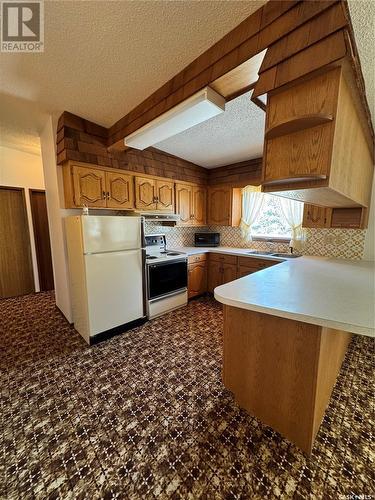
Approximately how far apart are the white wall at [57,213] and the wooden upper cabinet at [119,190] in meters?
0.55

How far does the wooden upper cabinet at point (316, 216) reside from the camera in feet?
8.58

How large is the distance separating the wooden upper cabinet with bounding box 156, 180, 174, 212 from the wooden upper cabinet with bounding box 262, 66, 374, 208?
221cm

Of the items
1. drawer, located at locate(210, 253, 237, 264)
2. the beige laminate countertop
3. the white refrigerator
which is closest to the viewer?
the beige laminate countertop

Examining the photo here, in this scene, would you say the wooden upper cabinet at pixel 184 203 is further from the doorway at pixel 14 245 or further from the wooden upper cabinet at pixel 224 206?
the doorway at pixel 14 245

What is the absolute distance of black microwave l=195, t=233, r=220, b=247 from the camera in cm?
428

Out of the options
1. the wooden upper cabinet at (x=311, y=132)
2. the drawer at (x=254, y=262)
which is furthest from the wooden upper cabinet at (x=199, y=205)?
the wooden upper cabinet at (x=311, y=132)

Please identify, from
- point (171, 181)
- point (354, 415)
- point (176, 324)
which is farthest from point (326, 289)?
point (171, 181)

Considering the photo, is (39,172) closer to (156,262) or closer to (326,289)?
(156,262)

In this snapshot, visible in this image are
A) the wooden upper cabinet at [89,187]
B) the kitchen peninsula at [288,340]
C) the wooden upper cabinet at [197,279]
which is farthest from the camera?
the wooden upper cabinet at [197,279]

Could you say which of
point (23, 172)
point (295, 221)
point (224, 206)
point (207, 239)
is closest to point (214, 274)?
point (207, 239)

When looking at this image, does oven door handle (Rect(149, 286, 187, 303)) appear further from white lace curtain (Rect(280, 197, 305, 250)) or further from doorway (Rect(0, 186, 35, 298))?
doorway (Rect(0, 186, 35, 298))

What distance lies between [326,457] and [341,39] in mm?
2299

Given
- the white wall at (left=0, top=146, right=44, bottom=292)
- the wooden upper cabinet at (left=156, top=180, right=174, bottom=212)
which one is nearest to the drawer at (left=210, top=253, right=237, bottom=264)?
the wooden upper cabinet at (left=156, top=180, right=174, bottom=212)

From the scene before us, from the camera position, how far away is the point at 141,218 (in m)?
2.79
